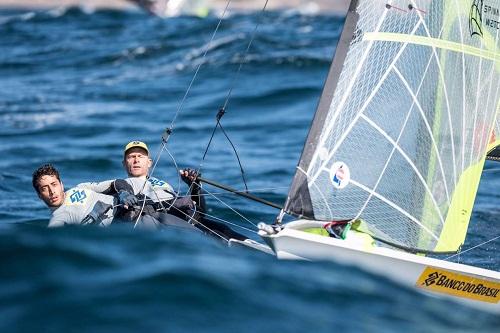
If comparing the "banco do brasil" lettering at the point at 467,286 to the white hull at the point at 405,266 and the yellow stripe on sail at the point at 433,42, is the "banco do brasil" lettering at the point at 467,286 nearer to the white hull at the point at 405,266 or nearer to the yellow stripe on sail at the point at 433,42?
the white hull at the point at 405,266

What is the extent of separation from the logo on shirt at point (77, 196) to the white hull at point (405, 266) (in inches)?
62.4

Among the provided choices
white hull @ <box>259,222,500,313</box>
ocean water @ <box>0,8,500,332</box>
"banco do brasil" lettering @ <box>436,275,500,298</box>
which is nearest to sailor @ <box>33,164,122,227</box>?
ocean water @ <box>0,8,500,332</box>

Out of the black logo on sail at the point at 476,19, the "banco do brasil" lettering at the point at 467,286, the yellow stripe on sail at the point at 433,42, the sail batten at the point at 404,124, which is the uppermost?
the black logo on sail at the point at 476,19

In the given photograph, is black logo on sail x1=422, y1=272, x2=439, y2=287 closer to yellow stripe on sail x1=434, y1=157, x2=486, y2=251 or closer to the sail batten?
the sail batten

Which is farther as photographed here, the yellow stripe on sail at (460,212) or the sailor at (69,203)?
the yellow stripe on sail at (460,212)

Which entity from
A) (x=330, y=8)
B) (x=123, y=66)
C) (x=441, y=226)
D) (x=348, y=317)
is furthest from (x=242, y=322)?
(x=330, y=8)

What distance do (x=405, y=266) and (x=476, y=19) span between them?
1.90 m

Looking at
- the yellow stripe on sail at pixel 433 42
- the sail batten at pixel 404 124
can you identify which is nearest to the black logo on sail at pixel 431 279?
the sail batten at pixel 404 124

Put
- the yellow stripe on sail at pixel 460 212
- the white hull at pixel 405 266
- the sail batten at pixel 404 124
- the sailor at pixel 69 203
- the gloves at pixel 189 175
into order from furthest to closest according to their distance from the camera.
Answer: the gloves at pixel 189 175 < the yellow stripe on sail at pixel 460 212 < the sailor at pixel 69 203 < the sail batten at pixel 404 124 < the white hull at pixel 405 266

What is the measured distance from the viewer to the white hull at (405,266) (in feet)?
19.7

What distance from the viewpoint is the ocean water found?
199 inches

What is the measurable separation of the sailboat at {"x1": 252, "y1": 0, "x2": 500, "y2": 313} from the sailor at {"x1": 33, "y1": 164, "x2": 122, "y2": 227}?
136 centimetres

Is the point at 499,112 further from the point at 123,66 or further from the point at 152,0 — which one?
the point at 152,0

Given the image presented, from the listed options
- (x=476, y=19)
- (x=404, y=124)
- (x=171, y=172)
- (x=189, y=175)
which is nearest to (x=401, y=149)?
(x=404, y=124)
